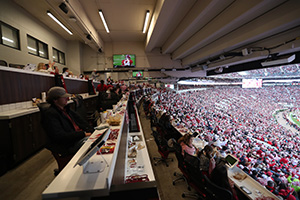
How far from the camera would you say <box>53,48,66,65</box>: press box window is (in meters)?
8.30

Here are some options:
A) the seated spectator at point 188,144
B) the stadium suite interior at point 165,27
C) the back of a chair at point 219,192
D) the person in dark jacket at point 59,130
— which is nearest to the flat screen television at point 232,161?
the seated spectator at point 188,144

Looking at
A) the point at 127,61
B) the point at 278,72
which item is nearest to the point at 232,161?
the point at 127,61

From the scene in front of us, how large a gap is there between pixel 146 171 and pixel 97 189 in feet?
4.04

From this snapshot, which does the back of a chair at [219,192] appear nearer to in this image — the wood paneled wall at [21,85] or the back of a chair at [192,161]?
the back of a chair at [192,161]

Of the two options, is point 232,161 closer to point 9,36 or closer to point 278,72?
point 9,36

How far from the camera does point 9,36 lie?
17.2 ft

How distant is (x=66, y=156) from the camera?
1.71m

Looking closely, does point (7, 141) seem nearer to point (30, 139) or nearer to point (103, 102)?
point (30, 139)

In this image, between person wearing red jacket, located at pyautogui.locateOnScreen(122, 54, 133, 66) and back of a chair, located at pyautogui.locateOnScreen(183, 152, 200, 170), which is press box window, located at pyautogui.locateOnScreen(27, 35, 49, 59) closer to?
person wearing red jacket, located at pyautogui.locateOnScreen(122, 54, 133, 66)

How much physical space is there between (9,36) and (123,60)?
21.7 feet

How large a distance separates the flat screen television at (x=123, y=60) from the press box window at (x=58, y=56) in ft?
11.5

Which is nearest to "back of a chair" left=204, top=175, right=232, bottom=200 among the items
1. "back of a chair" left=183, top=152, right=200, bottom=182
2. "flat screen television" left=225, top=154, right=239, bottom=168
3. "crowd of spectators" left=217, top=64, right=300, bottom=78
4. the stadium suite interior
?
"back of a chair" left=183, top=152, right=200, bottom=182

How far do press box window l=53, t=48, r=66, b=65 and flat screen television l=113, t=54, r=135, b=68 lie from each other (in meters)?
3.52

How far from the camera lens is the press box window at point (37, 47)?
628 cm
